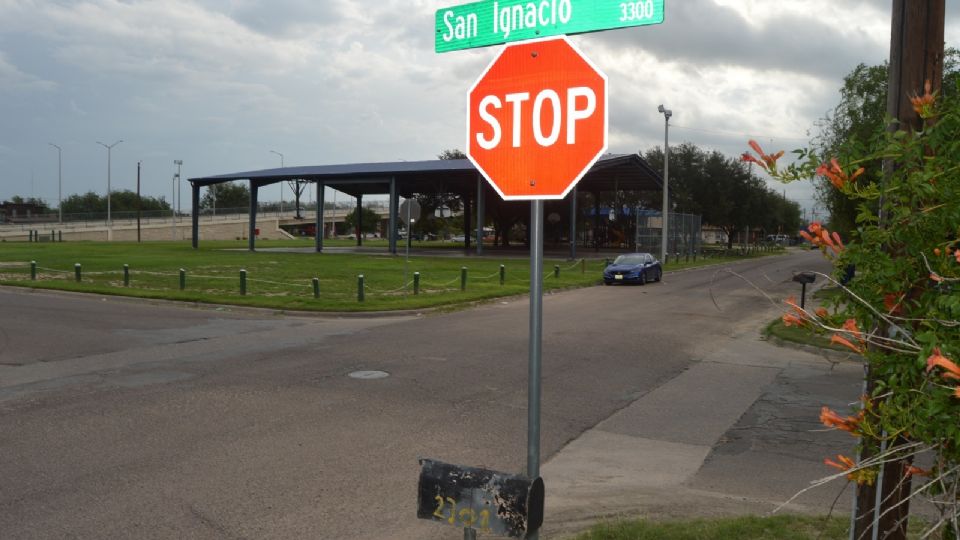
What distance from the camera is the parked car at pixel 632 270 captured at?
2995 centimetres

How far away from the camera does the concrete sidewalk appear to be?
552 cm

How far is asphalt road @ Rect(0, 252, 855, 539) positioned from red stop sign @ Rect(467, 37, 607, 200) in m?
0.84

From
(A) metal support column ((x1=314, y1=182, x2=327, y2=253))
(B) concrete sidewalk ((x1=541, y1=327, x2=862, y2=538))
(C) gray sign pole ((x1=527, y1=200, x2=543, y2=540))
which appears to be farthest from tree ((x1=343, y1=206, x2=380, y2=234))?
(C) gray sign pole ((x1=527, y1=200, x2=543, y2=540))

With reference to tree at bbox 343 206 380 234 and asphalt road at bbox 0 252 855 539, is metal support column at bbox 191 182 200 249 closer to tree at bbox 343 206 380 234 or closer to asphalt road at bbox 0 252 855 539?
asphalt road at bbox 0 252 855 539

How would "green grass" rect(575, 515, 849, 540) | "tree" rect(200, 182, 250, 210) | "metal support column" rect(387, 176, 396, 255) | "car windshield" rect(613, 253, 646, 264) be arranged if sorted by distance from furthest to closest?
"tree" rect(200, 182, 250, 210) → "metal support column" rect(387, 176, 396, 255) → "car windshield" rect(613, 253, 646, 264) → "green grass" rect(575, 515, 849, 540)

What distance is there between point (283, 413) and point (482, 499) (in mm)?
5328

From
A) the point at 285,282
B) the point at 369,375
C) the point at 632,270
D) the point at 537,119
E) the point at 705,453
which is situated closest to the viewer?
the point at 537,119

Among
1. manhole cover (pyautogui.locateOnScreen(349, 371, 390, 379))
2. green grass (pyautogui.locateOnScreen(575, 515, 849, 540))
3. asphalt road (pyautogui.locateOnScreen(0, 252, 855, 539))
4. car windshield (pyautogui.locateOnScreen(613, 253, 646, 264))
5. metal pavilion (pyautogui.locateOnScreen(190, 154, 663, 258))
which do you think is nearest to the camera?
green grass (pyautogui.locateOnScreen(575, 515, 849, 540))

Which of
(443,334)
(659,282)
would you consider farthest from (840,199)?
(443,334)

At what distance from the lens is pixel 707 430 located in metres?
7.90

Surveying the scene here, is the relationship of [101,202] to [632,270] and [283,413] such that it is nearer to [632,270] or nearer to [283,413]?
[632,270]

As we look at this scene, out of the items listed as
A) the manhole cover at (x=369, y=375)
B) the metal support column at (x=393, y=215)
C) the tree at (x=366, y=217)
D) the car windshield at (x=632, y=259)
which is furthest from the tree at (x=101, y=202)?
the manhole cover at (x=369, y=375)

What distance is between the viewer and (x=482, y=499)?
322 cm

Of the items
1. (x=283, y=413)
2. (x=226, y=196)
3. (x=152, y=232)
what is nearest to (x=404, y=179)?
(x=283, y=413)
